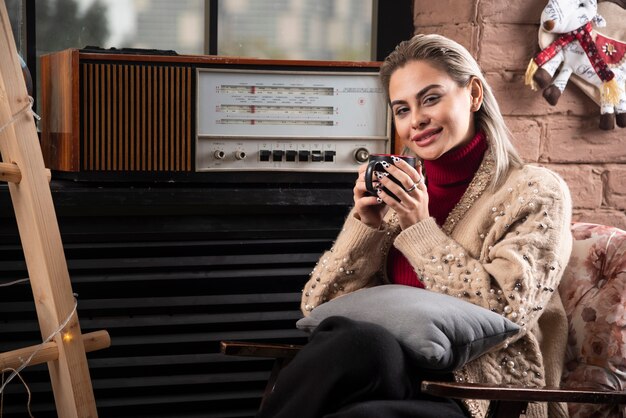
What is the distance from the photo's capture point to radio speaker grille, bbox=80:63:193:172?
185 cm

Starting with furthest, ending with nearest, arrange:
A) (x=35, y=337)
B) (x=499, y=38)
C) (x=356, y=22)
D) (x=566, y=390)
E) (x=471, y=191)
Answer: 1. (x=356, y=22)
2. (x=499, y=38)
3. (x=35, y=337)
4. (x=471, y=191)
5. (x=566, y=390)

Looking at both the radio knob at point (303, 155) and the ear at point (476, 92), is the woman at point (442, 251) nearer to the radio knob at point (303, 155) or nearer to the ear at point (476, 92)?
the ear at point (476, 92)

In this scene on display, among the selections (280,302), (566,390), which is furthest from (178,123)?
(566,390)

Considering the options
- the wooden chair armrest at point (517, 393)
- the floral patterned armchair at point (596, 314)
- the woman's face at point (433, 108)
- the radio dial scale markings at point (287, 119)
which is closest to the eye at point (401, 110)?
the woman's face at point (433, 108)

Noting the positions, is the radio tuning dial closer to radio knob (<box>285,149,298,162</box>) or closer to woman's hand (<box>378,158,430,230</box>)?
radio knob (<box>285,149,298,162</box>)

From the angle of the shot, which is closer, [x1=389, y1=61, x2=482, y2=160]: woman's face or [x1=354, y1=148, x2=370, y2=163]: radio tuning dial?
[x1=389, y1=61, x2=482, y2=160]: woman's face

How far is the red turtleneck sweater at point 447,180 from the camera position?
1650mm

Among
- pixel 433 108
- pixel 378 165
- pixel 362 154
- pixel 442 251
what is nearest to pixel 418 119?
pixel 433 108

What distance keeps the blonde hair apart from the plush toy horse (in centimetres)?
59

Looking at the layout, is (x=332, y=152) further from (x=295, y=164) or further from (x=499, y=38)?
(x=499, y=38)

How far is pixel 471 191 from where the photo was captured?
163 centimetres

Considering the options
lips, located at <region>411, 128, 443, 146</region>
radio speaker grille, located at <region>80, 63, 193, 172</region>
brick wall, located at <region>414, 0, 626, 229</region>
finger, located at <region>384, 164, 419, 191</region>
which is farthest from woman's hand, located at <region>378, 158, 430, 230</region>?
Answer: brick wall, located at <region>414, 0, 626, 229</region>

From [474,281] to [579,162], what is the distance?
36.4 inches

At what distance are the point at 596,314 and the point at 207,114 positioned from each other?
849 millimetres
